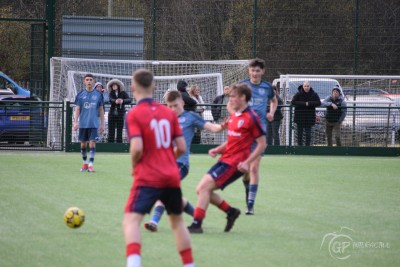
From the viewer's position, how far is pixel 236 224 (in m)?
9.72

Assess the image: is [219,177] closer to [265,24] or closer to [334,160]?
[334,160]

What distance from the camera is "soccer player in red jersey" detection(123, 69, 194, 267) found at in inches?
249

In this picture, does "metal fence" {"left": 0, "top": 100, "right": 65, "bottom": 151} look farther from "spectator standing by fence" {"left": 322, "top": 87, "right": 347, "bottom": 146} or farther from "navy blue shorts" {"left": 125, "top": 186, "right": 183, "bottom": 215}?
"navy blue shorts" {"left": 125, "top": 186, "right": 183, "bottom": 215}

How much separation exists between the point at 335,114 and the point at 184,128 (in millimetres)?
13018

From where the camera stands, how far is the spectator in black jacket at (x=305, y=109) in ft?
70.9

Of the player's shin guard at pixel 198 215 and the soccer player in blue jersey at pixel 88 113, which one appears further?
the soccer player in blue jersey at pixel 88 113

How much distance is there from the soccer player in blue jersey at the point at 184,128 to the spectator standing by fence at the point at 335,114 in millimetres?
12551

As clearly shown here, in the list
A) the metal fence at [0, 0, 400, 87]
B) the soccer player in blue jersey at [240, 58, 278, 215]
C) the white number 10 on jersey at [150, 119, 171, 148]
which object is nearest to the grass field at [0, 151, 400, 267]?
the soccer player in blue jersey at [240, 58, 278, 215]

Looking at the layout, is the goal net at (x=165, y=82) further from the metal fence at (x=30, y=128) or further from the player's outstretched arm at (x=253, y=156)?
the player's outstretched arm at (x=253, y=156)

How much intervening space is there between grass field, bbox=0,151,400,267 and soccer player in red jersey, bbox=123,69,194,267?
1018mm

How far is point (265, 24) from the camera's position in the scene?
26203 mm

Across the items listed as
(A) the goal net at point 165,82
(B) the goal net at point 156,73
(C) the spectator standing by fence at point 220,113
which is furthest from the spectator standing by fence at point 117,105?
(C) the spectator standing by fence at point 220,113

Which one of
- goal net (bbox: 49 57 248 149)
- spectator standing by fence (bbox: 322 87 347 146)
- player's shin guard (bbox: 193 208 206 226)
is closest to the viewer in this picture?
player's shin guard (bbox: 193 208 206 226)

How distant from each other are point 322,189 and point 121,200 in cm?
399
